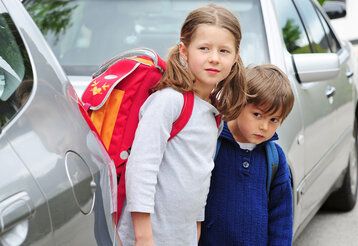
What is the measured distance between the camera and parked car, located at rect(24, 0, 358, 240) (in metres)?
4.16

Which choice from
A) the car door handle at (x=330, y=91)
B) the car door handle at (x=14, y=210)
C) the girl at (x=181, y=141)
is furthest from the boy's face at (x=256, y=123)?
the car door handle at (x=330, y=91)

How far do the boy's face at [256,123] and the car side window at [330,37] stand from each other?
3051 millimetres

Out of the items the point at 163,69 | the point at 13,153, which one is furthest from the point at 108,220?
the point at 163,69

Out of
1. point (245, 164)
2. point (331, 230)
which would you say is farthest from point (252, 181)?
point (331, 230)

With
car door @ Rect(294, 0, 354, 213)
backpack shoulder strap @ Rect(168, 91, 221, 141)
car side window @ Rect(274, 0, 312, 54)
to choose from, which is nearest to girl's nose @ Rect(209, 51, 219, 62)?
backpack shoulder strap @ Rect(168, 91, 221, 141)

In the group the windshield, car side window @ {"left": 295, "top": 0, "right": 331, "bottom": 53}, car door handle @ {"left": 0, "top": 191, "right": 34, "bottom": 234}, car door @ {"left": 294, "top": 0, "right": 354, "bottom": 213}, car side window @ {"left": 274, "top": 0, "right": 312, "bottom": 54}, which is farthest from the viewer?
car side window @ {"left": 295, "top": 0, "right": 331, "bottom": 53}

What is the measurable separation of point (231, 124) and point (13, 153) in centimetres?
Result: 139

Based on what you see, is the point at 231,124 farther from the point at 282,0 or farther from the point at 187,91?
the point at 282,0

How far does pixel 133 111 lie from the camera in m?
2.54

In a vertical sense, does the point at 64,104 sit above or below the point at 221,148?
above

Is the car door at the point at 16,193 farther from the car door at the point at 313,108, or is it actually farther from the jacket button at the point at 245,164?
the car door at the point at 313,108

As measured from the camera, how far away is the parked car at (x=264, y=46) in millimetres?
4160

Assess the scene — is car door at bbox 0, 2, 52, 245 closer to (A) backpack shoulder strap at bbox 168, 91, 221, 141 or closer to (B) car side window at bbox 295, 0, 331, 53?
(A) backpack shoulder strap at bbox 168, 91, 221, 141

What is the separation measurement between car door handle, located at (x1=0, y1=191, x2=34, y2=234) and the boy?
132 centimetres
